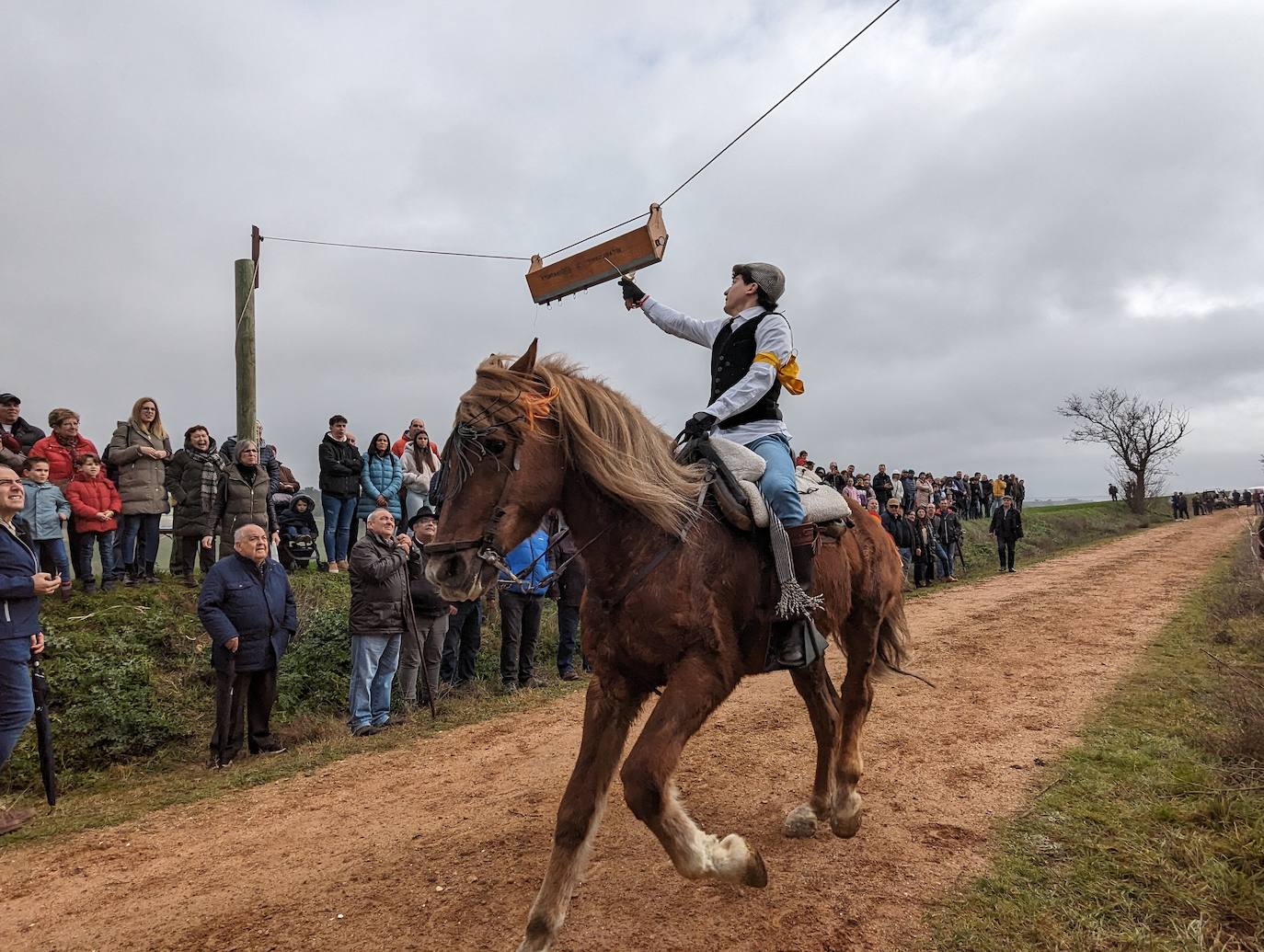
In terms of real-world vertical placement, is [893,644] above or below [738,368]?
below

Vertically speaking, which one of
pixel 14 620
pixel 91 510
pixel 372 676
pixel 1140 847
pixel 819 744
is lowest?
pixel 1140 847

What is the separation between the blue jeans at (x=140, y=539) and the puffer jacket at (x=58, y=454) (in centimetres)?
81

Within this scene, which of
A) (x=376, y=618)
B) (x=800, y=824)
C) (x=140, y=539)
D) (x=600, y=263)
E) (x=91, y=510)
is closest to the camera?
(x=800, y=824)

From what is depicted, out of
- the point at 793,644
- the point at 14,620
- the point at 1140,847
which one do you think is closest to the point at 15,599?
the point at 14,620

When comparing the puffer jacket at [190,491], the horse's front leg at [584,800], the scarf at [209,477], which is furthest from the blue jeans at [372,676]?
the horse's front leg at [584,800]

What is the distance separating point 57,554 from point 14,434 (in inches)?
74.0

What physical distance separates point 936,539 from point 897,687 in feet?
43.5

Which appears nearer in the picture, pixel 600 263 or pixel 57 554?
pixel 600 263

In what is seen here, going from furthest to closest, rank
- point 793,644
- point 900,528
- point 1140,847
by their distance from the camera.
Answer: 1. point 900,528
2. point 1140,847
3. point 793,644

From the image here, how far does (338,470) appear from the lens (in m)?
11.2

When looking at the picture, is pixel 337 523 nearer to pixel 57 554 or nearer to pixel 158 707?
pixel 57 554

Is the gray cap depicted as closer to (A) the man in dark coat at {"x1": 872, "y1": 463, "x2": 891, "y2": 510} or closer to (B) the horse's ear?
(B) the horse's ear

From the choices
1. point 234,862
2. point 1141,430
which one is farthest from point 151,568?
point 1141,430

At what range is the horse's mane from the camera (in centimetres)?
342
